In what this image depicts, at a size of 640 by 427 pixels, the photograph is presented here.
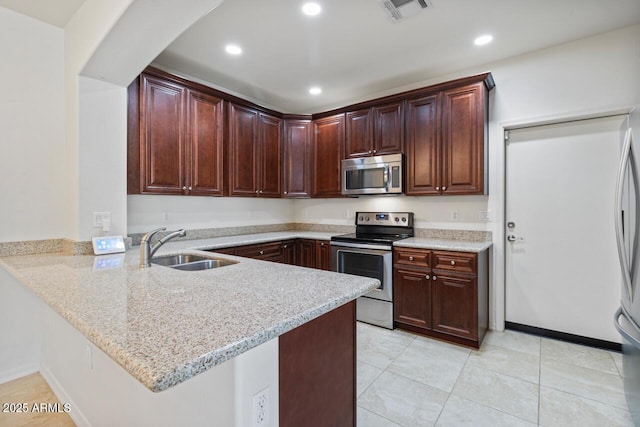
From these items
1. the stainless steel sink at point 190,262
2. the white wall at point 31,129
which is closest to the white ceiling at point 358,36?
the white wall at point 31,129

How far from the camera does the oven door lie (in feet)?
10.2

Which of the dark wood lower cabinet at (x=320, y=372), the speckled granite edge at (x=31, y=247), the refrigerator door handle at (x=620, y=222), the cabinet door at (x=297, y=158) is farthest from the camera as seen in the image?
the cabinet door at (x=297, y=158)

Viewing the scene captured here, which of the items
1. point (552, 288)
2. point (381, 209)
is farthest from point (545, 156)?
point (381, 209)

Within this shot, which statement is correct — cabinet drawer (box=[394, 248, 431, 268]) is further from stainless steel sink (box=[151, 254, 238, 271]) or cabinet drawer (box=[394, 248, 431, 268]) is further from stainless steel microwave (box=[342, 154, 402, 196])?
stainless steel sink (box=[151, 254, 238, 271])

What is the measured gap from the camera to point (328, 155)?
3.92 meters

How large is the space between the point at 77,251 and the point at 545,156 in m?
4.01

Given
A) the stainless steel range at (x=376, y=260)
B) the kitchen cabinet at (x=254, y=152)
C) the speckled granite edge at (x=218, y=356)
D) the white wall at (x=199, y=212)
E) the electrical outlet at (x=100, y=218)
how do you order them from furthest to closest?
the kitchen cabinet at (x=254, y=152)
the stainless steel range at (x=376, y=260)
the white wall at (x=199, y=212)
the electrical outlet at (x=100, y=218)
the speckled granite edge at (x=218, y=356)

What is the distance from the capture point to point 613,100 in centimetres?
258

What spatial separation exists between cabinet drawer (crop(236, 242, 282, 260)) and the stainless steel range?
64 cm

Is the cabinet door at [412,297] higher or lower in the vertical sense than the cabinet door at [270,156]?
lower

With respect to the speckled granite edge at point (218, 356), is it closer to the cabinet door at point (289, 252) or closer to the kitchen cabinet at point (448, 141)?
the kitchen cabinet at point (448, 141)

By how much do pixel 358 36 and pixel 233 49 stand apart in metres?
1.13

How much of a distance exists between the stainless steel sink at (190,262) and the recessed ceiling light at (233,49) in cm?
187

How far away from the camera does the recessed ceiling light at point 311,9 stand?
7.18ft
